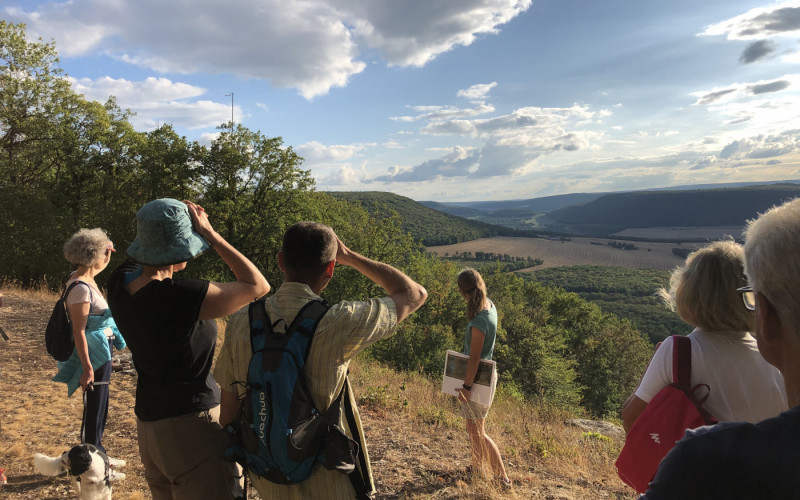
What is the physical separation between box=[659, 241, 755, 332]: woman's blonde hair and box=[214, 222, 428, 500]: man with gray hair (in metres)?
1.24

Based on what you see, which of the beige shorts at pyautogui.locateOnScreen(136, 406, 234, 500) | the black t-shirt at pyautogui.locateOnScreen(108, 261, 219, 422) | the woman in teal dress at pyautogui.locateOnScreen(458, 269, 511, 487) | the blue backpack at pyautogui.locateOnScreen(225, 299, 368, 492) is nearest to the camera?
the blue backpack at pyautogui.locateOnScreen(225, 299, 368, 492)

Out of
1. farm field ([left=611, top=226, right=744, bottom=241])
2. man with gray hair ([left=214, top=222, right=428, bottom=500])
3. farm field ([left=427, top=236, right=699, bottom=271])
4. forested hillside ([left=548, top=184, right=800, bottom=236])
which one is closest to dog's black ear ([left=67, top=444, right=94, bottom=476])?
man with gray hair ([left=214, top=222, right=428, bottom=500])

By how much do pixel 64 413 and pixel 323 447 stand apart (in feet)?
17.7

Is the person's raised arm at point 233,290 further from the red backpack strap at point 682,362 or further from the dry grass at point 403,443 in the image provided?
the dry grass at point 403,443

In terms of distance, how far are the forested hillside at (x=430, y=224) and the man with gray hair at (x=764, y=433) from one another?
362ft

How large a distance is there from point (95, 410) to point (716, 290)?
4215 millimetres

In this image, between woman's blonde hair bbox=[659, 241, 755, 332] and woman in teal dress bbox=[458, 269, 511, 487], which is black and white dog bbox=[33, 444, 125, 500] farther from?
woman's blonde hair bbox=[659, 241, 755, 332]

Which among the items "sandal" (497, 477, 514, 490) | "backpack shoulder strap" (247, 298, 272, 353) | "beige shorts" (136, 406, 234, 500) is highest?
"backpack shoulder strap" (247, 298, 272, 353)

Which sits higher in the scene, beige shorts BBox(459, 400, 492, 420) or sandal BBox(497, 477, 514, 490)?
beige shorts BBox(459, 400, 492, 420)

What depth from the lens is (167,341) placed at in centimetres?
197

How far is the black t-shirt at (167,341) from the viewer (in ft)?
6.27

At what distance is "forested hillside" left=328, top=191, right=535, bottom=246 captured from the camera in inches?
4638

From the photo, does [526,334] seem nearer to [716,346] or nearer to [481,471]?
[481,471]

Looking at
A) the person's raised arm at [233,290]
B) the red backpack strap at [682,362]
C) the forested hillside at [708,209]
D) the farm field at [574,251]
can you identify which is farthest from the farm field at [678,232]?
the person's raised arm at [233,290]
